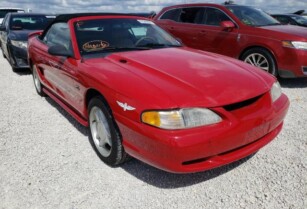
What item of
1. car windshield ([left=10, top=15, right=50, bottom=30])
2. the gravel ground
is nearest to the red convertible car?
the gravel ground

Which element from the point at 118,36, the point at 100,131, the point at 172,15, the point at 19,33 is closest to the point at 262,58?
the point at 172,15

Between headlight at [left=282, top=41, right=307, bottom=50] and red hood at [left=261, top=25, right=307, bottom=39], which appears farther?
red hood at [left=261, top=25, right=307, bottom=39]

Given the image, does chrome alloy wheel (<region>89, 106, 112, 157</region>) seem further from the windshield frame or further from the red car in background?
the red car in background

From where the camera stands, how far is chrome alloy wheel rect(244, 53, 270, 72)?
5359mm

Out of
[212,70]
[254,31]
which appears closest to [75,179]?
[212,70]

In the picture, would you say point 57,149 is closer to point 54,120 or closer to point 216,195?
point 54,120

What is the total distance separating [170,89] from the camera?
7.54ft

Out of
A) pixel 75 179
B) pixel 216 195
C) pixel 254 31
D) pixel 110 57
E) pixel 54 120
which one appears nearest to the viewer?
pixel 216 195

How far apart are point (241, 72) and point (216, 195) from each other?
1.17 meters

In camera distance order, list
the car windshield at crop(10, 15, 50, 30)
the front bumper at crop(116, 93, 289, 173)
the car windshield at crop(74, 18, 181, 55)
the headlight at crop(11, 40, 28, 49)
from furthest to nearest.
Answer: the car windshield at crop(10, 15, 50, 30), the headlight at crop(11, 40, 28, 49), the car windshield at crop(74, 18, 181, 55), the front bumper at crop(116, 93, 289, 173)

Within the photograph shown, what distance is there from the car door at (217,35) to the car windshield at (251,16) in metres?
0.24

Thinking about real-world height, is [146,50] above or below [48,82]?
above

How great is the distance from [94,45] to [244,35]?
3.46m

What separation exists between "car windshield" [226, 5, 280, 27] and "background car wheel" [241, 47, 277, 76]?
2.05ft
